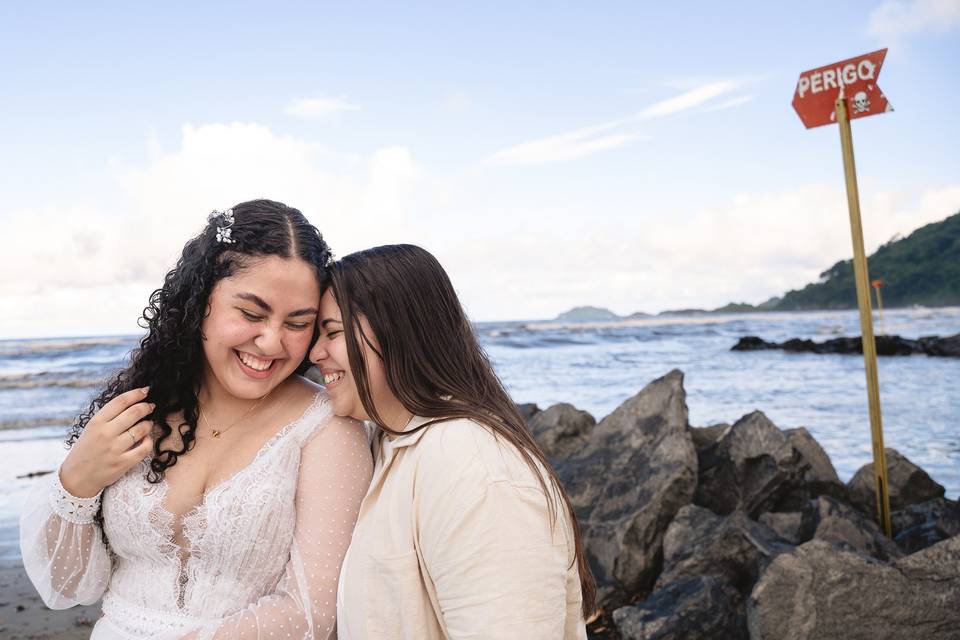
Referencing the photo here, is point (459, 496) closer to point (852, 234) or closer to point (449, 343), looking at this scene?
point (449, 343)

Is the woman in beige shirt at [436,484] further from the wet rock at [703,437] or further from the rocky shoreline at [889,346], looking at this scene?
the rocky shoreline at [889,346]

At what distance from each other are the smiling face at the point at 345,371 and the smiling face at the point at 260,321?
0.06 metres

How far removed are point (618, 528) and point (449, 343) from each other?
2.99m

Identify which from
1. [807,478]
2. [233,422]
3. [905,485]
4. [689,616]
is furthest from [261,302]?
[905,485]

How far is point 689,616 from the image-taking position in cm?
364

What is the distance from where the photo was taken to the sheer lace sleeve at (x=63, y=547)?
227 centimetres

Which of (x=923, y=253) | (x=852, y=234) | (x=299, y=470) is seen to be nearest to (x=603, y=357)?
(x=852, y=234)

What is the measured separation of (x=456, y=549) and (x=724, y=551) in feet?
9.44

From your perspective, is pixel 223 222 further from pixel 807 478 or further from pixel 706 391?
pixel 706 391

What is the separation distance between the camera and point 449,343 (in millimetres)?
2062

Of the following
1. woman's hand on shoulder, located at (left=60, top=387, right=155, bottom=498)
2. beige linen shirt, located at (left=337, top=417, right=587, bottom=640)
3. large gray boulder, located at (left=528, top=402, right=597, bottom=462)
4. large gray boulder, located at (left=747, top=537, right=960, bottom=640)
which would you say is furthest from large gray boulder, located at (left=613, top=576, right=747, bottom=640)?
large gray boulder, located at (left=528, top=402, right=597, bottom=462)

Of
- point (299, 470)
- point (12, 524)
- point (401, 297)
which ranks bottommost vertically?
point (12, 524)

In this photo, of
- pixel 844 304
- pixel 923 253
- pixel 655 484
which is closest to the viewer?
pixel 655 484

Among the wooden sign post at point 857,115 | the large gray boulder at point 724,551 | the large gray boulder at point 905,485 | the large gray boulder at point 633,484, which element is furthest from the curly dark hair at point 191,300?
the large gray boulder at point 905,485
